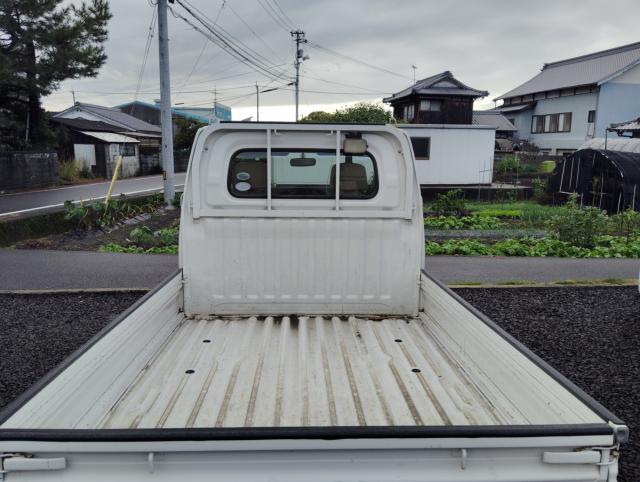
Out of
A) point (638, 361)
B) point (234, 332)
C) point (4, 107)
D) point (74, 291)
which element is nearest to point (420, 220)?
point (234, 332)

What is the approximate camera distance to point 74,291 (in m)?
7.30

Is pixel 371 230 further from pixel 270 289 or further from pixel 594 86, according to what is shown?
pixel 594 86

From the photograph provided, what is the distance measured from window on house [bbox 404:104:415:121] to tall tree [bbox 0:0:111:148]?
17098 mm

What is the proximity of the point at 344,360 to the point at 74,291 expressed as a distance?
5247 mm

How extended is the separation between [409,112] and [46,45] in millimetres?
19611

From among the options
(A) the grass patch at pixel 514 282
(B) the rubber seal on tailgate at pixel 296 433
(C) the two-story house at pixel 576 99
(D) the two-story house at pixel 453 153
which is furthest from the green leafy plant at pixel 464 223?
(C) the two-story house at pixel 576 99

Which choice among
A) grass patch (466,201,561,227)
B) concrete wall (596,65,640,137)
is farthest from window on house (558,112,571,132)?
grass patch (466,201,561,227)

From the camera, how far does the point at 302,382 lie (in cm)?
306

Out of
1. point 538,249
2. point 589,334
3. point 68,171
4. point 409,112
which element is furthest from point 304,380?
point 409,112

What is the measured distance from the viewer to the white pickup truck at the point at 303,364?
1816 millimetres

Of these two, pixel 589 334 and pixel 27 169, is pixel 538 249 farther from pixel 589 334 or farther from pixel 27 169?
pixel 27 169

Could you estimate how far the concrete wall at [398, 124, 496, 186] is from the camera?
22.9 meters

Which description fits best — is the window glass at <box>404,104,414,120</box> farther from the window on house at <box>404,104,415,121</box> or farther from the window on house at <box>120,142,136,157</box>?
the window on house at <box>120,142,136,157</box>

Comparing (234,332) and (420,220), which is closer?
(234,332)
